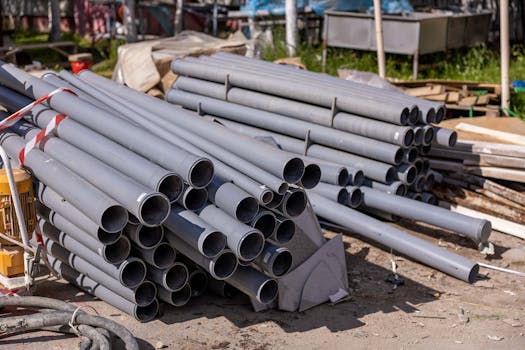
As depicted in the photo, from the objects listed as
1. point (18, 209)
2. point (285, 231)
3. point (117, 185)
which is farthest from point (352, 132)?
point (18, 209)

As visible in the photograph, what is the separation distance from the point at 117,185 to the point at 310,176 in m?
1.65

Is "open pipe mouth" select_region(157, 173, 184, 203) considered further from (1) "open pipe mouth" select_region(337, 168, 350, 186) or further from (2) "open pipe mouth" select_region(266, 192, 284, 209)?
(1) "open pipe mouth" select_region(337, 168, 350, 186)

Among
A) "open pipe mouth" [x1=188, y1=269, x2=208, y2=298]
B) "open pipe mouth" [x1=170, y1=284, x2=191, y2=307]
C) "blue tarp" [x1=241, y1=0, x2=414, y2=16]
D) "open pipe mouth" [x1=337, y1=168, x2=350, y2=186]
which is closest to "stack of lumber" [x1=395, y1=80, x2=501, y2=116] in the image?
"open pipe mouth" [x1=337, y1=168, x2=350, y2=186]

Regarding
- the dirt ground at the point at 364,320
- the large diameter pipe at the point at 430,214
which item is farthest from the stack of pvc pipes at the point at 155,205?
the large diameter pipe at the point at 430,214

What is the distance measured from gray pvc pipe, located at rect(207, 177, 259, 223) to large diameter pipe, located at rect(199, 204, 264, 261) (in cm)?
6

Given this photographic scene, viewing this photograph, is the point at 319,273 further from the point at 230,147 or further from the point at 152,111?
the point at 152,111

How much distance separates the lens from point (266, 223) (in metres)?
6.17

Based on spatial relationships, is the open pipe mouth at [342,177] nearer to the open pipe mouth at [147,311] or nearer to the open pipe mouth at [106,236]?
the open pipe mouth at [147,311]

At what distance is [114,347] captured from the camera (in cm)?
597

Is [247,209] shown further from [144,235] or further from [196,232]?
[144,235]

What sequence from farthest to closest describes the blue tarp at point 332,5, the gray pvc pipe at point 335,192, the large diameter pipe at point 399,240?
the blue tarp at point 332,5 → the gray pvc pipe at point 335,192 → the large diameter pipe at point 399,240

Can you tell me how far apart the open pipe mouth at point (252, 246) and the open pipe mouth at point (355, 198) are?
2.54m

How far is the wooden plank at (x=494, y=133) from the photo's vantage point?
9.29m

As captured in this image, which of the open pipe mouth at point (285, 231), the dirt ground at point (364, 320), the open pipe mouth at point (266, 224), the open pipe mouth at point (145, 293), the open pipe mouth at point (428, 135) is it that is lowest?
the dirt ground at point (364, 320)
